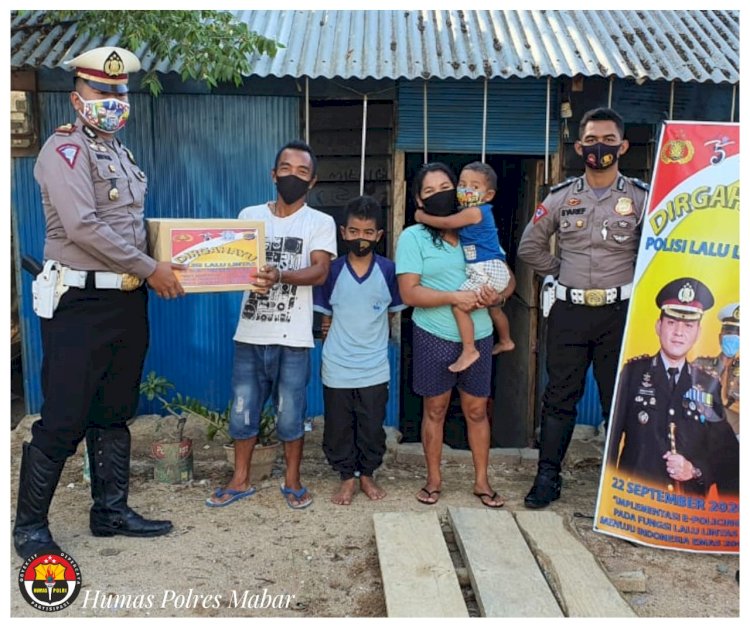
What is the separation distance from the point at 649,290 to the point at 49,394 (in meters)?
2.98

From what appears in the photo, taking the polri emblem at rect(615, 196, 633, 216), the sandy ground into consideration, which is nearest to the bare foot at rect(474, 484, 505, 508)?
the sandy ground

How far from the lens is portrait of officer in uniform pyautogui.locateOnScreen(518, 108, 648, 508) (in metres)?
3.94

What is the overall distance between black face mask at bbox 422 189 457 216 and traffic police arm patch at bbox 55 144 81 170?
1786 mm

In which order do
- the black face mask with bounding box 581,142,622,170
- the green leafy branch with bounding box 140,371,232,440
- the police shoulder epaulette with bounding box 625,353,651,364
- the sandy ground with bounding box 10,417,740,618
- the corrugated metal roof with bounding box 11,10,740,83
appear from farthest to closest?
the green leafy branch with bounding box 140,371,232,440
the corrugated metal roof with bounding box 11,10,740,83
the black face mask with bounding box 581,142,622,170
the police shoulder epaulette with bounding box 625,353,651,364
the sandy ground with bounding box 10,417,740,618

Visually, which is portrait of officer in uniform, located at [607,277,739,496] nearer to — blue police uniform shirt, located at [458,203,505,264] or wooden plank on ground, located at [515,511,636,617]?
wooden plank on ground, located at [515,511,636,617]

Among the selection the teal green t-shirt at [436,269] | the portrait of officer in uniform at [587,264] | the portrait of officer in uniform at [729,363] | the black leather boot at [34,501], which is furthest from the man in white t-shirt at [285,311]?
the portrait of officer in uniform at [729,363]

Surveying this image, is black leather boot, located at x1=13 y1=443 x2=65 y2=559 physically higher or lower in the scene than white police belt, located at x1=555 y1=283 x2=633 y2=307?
lower

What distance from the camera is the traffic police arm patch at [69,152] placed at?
10.9 feet

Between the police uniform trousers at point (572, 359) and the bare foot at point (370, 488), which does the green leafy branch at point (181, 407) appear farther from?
the police uniform trousers at point (572, 359)

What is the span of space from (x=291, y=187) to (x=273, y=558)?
76.1 inches

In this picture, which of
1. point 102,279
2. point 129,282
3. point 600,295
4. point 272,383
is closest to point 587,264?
point 600,295

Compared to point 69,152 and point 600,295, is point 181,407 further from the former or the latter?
point 600,295

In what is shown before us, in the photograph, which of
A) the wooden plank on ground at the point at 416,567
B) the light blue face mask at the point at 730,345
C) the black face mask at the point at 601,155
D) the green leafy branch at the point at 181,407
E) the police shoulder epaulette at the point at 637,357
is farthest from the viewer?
the green leafy branch at the point at 181,407
